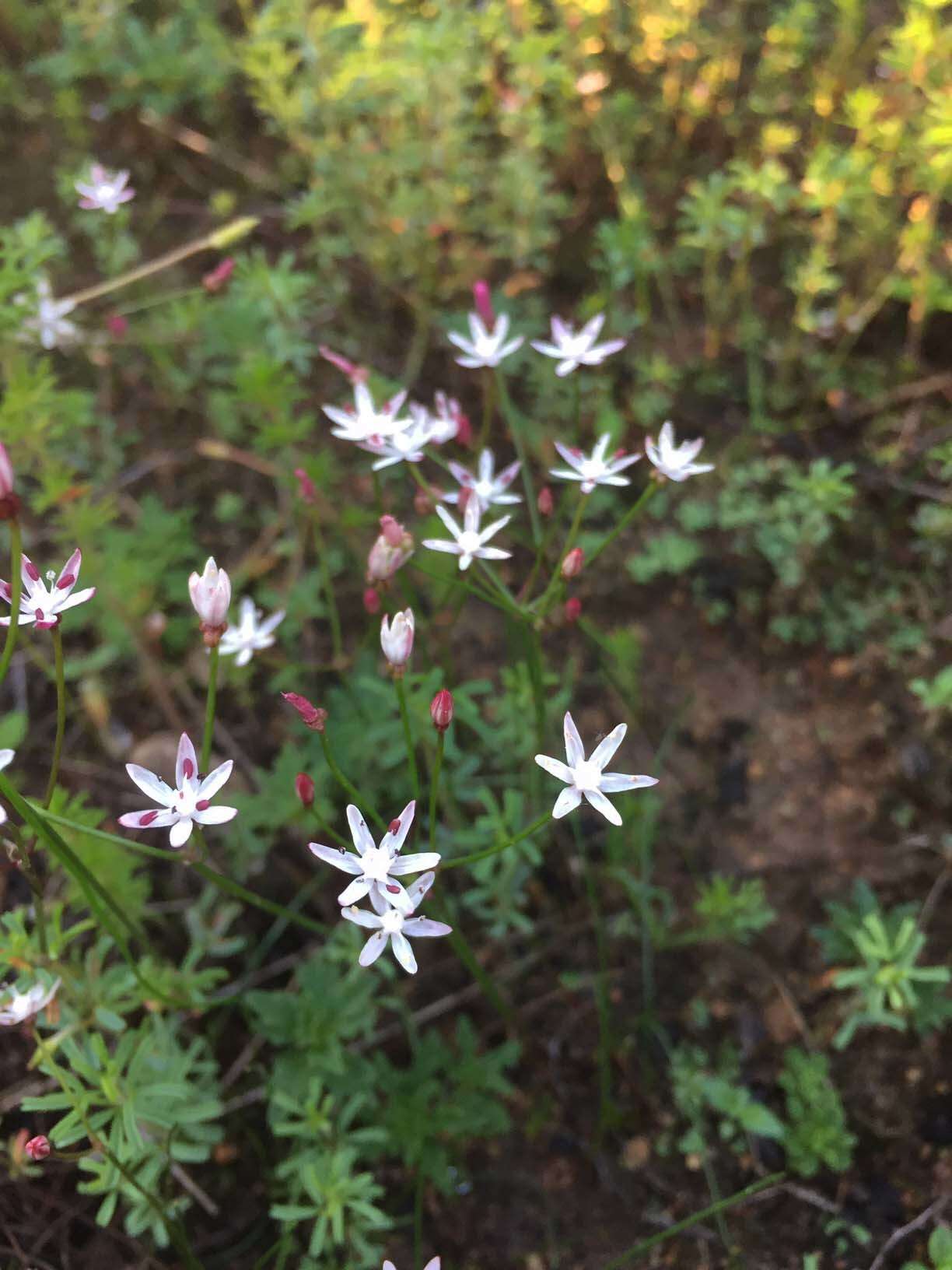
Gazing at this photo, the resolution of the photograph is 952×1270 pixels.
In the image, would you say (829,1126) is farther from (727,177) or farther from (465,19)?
(465,19)

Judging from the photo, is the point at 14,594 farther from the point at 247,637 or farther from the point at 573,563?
the point at 573,563

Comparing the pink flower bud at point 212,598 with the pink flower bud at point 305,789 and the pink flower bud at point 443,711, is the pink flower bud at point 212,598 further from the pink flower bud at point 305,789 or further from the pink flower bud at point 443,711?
the pink flower bud at point 443,711

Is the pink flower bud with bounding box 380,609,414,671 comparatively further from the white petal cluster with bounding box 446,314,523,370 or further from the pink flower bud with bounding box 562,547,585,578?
the white petal cluster with bounding box 446,314,523,370

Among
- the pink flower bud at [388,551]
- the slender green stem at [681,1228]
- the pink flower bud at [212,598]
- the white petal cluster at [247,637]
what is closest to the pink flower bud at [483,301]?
the pink flower bud at [388,551]

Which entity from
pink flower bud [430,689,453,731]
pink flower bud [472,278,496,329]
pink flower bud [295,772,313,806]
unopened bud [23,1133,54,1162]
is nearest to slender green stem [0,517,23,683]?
pink flower bud [295,772,313,806]

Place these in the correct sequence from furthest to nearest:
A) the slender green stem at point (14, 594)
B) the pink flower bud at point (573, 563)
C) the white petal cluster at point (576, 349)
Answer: the white petal cluster at point (576, 349) < the pink flower bud at point (573, 563) < the slender green stem at point (14, 594)

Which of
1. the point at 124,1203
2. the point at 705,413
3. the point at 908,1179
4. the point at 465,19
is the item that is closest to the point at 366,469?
the point at 705,413

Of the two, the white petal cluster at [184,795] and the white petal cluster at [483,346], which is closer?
the white petal cluster at [184,795]

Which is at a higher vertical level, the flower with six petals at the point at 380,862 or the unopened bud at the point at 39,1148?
the flower with six petals at the point at 380,862
